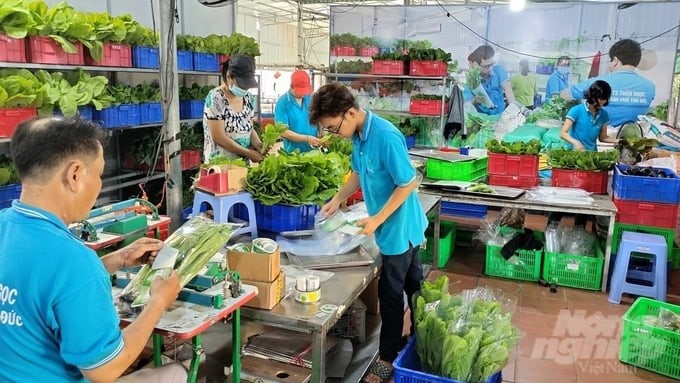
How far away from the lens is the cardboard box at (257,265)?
2031mm

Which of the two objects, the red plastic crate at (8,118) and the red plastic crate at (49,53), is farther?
the red plastic crate at (49,53)

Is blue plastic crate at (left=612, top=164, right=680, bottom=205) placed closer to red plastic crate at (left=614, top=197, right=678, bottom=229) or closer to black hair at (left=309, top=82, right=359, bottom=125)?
red plastic crate at (left=614, top=197, right=678, bottom=229)

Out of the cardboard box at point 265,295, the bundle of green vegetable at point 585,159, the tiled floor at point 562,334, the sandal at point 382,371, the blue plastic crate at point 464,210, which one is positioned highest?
the bundle of green vegetable at point 585,159

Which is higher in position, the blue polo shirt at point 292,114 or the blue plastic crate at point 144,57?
the blue plastic crate at point 144,57

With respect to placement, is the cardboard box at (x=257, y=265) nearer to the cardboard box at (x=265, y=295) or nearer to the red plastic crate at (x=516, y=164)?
the cardboard box at (x=265, y=295)

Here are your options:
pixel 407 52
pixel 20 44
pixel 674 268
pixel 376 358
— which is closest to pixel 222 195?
pixel 376 358

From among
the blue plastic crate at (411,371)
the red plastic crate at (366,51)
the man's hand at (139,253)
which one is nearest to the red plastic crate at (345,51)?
the red plastic crate at (366,51)

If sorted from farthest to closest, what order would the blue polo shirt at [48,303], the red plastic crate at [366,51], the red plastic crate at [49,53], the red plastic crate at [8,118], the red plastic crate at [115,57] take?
the red plastic crate at [366,51], the red plastic crate at [115,57], the red plastic crate at [49,53], the red plastic crate at [8,118], the blue polo shirt at [48,303]

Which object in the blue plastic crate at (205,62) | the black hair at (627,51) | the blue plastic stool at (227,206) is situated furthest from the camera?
the black hair at (627,51)

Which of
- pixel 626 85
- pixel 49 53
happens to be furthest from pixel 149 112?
pixel 626 85

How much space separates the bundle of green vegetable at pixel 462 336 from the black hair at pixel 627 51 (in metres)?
5.90

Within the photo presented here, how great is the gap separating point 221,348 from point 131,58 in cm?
339

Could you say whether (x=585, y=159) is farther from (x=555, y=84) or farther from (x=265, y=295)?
(x=265, y=295)

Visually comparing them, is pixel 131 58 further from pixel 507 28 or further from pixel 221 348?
pixel 507 28
